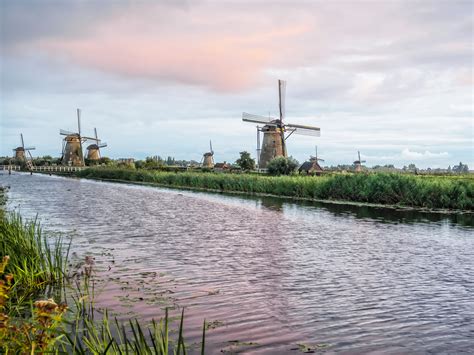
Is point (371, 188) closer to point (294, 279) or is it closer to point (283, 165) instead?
point (283, 165)

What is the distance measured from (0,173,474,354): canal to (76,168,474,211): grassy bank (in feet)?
19.7

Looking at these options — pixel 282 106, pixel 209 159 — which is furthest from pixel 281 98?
pixel 209 159

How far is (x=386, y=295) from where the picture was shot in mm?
8859

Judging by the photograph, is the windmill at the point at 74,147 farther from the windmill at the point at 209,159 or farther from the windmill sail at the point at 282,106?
the windmill sail at the point at 282,106

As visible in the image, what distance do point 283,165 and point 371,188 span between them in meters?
19.6

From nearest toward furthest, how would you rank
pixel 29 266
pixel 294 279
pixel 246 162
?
pixel 29 266, pixel 294 279, pixel 246 162

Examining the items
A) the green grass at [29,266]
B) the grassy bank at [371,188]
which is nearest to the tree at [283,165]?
the grassy bank at [371,188]

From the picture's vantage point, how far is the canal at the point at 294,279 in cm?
668

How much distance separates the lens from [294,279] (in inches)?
395

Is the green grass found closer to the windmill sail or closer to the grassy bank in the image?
the grassy bank

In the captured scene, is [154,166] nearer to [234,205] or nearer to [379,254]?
[234,205]

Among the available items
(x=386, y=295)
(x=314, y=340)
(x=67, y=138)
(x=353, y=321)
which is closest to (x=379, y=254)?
(x=386, y=295)

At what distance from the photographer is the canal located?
6.68m

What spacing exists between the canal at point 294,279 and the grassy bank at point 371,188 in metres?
6.01
